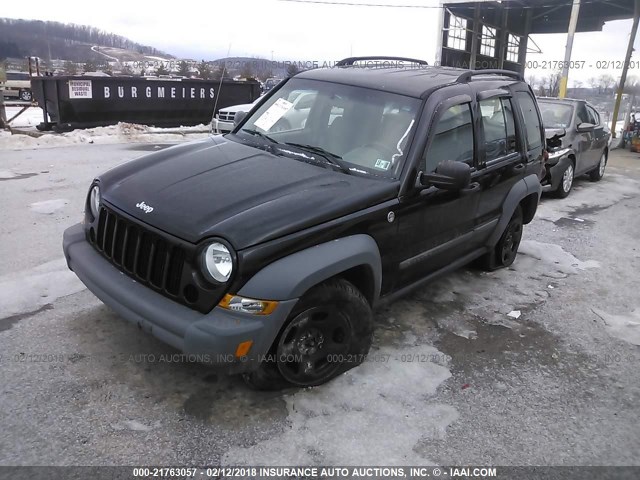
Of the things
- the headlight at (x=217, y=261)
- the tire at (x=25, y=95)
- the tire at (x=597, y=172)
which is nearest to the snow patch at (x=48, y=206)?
the headlight at (x=217, y=261)

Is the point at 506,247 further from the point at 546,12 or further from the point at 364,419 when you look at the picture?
the point at 546,12

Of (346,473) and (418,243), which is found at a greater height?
(418,243)

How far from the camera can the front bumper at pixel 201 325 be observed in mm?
2623

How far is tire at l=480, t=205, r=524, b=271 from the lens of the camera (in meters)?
5.22

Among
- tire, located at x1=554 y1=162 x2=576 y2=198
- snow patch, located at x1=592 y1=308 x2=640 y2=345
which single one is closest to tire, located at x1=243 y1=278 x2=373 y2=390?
snow patch, located at x1=592 y1=308 x2=640 y2=345

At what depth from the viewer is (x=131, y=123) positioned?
15.4 meters

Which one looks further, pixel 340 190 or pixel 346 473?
pixel 340 190

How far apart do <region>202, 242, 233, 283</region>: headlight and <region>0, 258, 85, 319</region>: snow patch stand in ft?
6.65

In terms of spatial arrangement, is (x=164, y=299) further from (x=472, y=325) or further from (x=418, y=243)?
(x=472, y=325)

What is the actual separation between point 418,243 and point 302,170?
98 cm

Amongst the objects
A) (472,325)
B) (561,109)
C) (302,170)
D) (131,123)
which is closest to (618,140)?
(561,109)

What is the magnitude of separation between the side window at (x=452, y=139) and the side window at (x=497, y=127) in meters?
0.27

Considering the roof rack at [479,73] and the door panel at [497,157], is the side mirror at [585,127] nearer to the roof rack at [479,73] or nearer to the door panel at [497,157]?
the roof rack at [479,73]

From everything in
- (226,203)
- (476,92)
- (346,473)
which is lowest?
(346,473)
